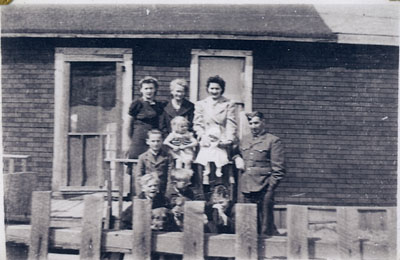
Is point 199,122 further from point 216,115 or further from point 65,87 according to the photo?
point 65,87

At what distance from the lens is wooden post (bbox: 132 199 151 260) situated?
2895mm

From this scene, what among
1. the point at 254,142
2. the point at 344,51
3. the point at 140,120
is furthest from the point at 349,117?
the point at 140,120

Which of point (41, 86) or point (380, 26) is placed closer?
point (380, 26)

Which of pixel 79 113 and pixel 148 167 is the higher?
pixel 79 113

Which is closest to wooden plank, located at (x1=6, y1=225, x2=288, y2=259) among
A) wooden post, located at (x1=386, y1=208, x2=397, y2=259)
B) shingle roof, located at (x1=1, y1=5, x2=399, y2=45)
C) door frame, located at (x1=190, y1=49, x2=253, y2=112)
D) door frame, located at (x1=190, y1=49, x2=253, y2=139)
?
wooden post, located at (x1=386, y1=208, x2=397, y2=259)

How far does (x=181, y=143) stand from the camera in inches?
160

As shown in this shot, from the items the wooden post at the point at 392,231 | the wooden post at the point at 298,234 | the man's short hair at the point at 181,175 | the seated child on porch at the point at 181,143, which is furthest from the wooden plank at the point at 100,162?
the wooden post at the point at 392,231

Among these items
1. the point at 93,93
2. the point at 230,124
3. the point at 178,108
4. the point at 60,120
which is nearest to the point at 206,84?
the point at 178,108

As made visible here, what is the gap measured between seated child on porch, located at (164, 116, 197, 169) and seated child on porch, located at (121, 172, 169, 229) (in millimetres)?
521

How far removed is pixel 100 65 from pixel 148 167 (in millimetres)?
2549

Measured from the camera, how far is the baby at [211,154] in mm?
Answer: 4055

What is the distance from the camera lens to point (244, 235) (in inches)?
112

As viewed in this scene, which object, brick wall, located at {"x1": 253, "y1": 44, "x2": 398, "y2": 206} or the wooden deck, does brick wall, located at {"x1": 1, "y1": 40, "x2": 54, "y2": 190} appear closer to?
the wooden deck

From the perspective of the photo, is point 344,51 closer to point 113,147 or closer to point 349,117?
point 349,117
